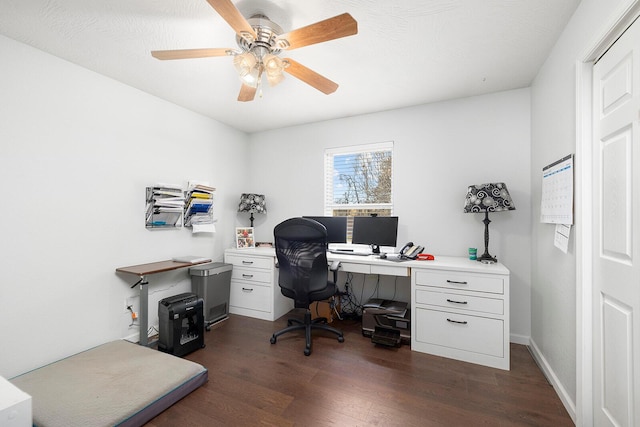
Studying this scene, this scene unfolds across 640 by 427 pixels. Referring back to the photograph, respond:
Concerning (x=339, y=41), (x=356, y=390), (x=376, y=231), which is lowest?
(x=356, y=390)

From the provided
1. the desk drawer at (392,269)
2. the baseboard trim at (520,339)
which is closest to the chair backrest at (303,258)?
the desk drawer at (392,269)

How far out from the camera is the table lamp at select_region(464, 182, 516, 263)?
2.31m

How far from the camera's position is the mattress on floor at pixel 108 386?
1.46 m

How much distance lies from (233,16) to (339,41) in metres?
0.83

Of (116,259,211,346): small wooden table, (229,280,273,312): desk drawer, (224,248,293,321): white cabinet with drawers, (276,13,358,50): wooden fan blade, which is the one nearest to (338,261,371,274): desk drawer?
(224,248,293,321): white cabinet with drawers

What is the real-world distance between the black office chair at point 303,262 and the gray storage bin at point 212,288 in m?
0.91

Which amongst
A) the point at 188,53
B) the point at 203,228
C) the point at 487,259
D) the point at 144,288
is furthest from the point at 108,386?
the point at 487,259

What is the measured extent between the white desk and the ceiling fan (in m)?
1.79

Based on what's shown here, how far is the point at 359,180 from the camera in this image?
11.1ft

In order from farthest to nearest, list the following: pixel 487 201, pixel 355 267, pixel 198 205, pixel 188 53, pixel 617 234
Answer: pixel 198 205 → pixel 355 267 → pixel 487 201 → pixel 188 53 → pixel 617 234

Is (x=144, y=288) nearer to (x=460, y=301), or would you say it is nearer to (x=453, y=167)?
(x=460, y=301)

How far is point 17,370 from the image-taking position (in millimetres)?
1815

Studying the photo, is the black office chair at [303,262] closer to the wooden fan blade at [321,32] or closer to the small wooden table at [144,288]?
the small wooden table at [144,288]

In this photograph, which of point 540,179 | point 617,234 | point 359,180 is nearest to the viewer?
point 617,234
